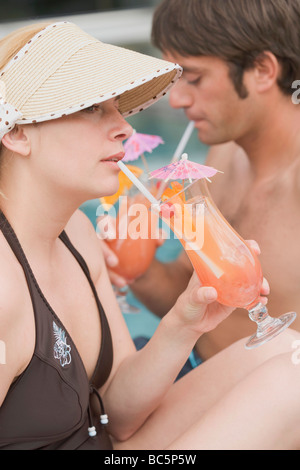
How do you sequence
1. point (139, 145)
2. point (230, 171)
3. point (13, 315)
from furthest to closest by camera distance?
point (230, 171), point (139, 145), point (13, 315)

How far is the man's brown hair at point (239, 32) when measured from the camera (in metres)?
2.40

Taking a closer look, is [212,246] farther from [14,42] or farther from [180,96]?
[180,96]

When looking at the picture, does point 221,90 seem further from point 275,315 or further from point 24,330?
point 24,330

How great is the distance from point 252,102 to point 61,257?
109 centimetres

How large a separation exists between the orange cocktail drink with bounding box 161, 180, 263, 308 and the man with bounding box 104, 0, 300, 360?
0.82 meters

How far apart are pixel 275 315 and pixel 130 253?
0.59 meters

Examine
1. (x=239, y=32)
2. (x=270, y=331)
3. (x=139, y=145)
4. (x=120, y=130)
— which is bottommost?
(x=270, y=331)

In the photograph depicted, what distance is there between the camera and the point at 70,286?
1809mm

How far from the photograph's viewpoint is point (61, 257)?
182cm

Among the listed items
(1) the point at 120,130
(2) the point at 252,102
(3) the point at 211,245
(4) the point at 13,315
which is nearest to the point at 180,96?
(2) the point at 252,102

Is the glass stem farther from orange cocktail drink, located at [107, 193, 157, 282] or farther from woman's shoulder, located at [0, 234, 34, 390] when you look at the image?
orange cocktail drink, located at [107, 193, 157, 282]

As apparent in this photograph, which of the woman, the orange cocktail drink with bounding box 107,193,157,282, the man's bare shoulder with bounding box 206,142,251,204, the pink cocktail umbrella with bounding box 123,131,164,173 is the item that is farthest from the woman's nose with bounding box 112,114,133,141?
the man's bare shoulder with bounding box 206,142,251,204

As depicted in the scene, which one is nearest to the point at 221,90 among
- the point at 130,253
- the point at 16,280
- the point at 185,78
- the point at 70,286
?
the point at 185,78

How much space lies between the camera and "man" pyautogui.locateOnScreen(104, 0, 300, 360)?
239cm
